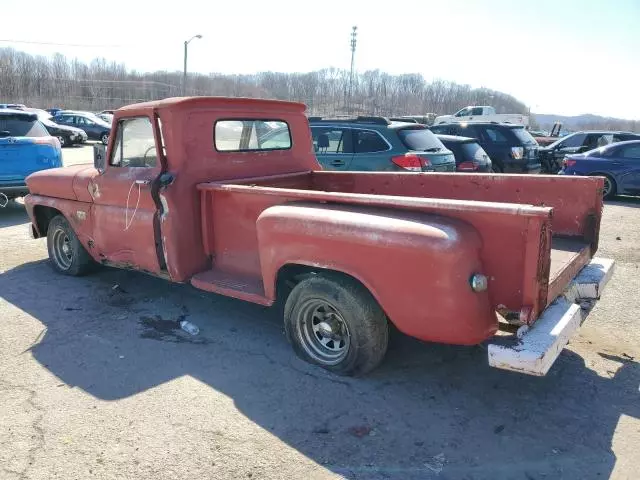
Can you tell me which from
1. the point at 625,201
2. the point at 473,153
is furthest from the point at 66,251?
the point at 625,201

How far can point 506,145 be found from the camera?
518 inches

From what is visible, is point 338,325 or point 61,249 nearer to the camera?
point 338,325

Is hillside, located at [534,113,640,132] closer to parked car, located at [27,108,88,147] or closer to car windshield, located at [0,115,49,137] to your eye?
parked car, located at [27,108,88,147]

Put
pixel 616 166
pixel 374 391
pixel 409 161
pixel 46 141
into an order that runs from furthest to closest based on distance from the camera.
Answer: pixel 616 166 < pixel 46 141 < pixel 409 161 < pixel 374 391

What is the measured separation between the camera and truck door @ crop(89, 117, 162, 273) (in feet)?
14.8

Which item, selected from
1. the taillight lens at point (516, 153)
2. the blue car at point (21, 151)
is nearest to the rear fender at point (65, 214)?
the blue car at point (21, 151)

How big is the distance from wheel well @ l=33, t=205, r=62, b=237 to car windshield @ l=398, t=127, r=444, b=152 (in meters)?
4.90

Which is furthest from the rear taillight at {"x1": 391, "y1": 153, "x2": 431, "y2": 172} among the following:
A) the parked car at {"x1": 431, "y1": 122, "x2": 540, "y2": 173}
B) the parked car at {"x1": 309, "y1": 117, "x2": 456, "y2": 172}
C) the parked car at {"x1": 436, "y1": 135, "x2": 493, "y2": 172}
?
the parked car at {"x1": 431, "y1": 122, "x2": 540, "y2": 173}

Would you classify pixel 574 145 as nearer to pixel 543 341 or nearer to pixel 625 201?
pixel 625 201

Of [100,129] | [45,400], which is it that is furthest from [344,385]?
[100,129]

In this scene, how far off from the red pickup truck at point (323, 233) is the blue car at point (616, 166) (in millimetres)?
8745

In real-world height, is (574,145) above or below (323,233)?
above

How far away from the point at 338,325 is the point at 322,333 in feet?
0.56

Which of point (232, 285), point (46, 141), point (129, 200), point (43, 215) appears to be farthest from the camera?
point (46, 141)
